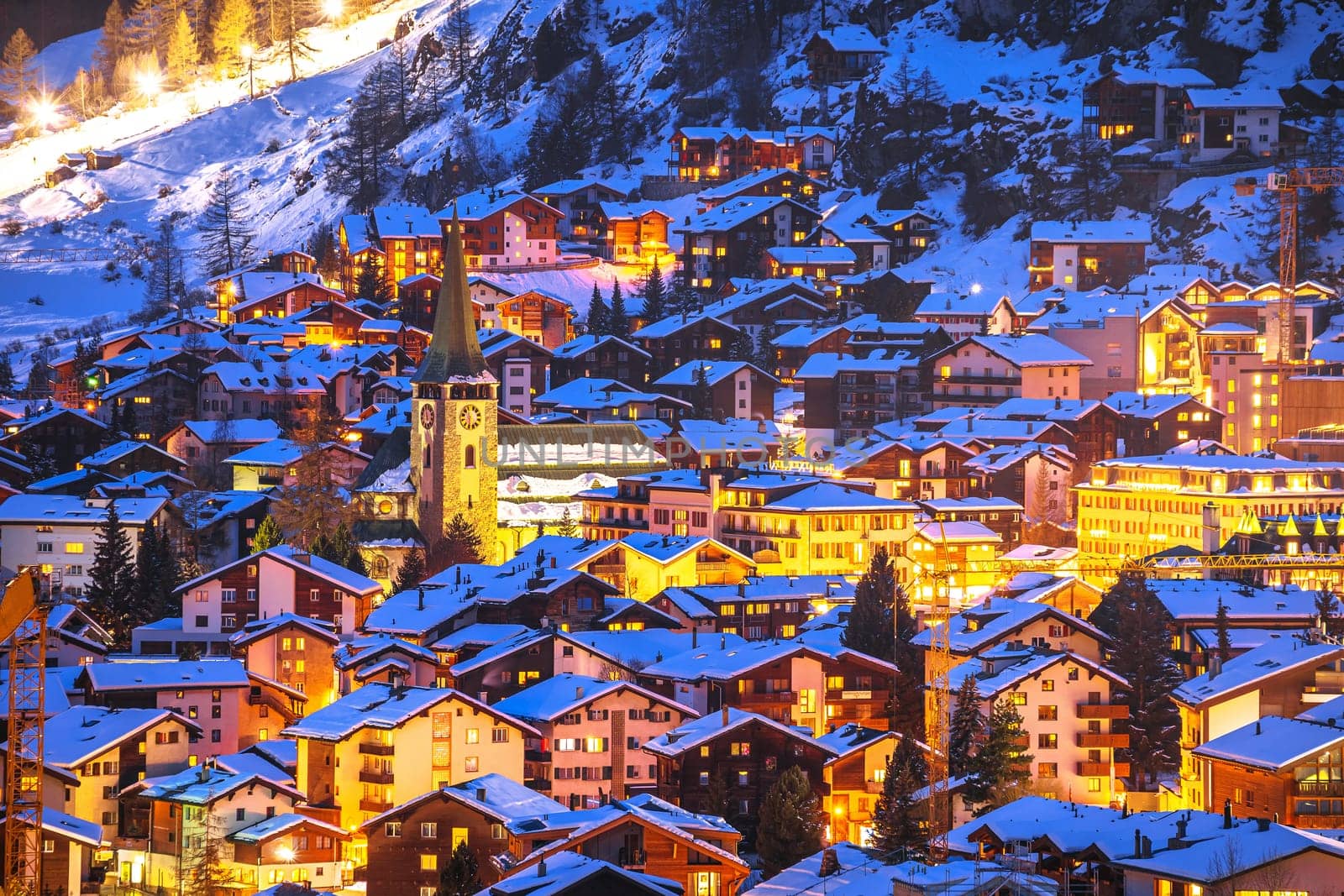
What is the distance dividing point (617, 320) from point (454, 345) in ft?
70.5

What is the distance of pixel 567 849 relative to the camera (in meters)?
43.5

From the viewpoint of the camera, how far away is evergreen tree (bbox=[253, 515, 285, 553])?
73688 millimetres

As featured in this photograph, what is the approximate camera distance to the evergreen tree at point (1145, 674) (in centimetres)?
5559

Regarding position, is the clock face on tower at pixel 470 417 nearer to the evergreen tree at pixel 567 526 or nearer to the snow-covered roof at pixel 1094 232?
the evergreen tree at pixel 567 526

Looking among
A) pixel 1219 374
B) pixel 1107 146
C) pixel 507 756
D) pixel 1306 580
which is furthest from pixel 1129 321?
pixel 507 756

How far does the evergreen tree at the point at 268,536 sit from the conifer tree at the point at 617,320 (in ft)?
82.9

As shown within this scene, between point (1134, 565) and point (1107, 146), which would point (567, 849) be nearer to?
point (1134, 565)

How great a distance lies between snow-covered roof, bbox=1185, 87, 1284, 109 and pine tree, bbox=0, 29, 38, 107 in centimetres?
8473

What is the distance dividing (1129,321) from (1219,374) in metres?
3.58

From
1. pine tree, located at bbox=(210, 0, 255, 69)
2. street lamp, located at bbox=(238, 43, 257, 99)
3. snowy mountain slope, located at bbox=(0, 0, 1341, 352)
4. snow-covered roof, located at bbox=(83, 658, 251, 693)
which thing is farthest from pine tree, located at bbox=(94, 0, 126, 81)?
snow-covered roof, located at bbox=(83, 658, 251, 693)

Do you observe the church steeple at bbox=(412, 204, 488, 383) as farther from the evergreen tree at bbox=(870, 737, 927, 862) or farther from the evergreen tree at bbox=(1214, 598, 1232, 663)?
the evergreen tree at bbox=(870, 737, 927, 862)

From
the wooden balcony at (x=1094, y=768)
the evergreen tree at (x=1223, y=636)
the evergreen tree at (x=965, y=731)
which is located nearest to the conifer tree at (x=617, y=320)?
the evergreen tree at (x=1223, y=636)

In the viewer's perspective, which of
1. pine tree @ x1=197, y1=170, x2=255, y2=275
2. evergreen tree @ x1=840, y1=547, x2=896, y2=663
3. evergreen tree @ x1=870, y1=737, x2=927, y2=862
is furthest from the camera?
pine tree @ x1=197, y1=170, x2=255, y2=275

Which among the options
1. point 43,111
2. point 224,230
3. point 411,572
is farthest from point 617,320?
point 43,111
